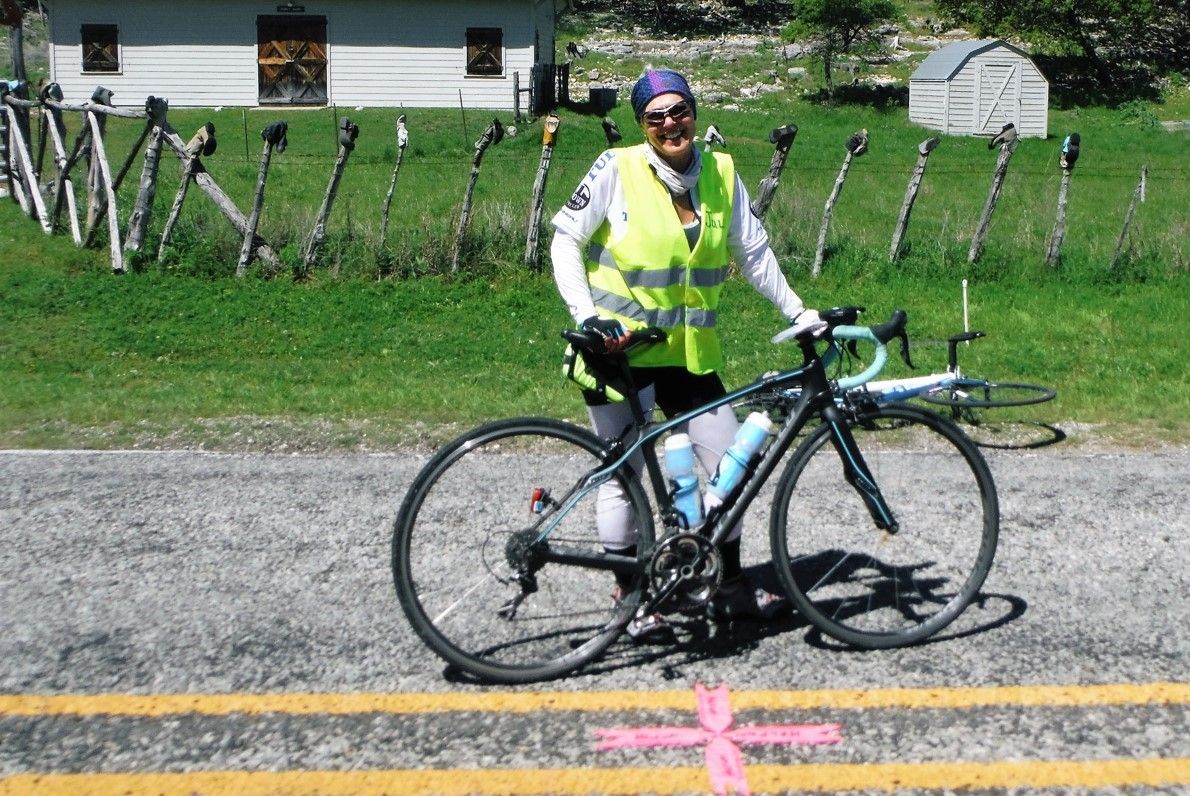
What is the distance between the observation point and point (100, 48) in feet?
120

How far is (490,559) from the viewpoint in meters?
4.85

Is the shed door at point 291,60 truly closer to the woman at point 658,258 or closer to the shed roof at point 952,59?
the shed roof at point 952,59

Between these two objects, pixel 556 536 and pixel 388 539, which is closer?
pixel 556 536

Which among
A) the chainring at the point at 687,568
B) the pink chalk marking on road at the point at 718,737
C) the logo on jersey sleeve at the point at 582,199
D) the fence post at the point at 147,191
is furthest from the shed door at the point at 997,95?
the pink chalk marking on road at the point at 718,737

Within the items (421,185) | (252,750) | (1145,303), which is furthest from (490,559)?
(421,185)

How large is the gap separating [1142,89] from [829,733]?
43.7 metres

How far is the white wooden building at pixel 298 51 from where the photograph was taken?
1430 inches

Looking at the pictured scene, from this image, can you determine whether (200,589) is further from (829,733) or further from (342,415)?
(342,415)

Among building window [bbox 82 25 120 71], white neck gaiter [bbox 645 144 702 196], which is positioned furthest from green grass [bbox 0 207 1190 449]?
building window [bbox 82 25 120 71]

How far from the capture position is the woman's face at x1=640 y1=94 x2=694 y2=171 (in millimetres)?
4609

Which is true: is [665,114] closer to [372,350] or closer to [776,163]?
[372,350]

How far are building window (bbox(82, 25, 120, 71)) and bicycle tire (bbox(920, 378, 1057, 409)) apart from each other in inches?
1297

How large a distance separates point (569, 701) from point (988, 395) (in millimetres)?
4991

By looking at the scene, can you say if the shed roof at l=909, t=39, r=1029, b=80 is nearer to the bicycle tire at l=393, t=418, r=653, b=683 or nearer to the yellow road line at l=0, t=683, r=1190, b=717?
the bicycle tire at l=393, t=418, r=653, b=683
